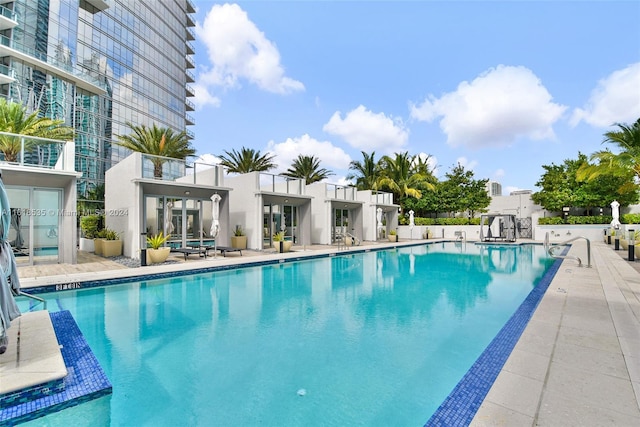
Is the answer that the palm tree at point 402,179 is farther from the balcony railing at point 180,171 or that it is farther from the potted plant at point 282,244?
the balcony railing at point 180,171

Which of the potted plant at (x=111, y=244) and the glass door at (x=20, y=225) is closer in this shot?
the glass door at (x=20, y=225)

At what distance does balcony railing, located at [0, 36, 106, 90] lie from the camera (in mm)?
25859

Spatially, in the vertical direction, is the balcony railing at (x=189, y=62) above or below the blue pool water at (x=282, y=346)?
above

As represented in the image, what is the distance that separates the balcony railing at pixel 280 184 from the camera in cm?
1768

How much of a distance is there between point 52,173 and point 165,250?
4.42 metres

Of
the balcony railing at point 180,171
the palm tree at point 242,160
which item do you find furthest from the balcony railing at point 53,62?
the balcony railing at point 180,171

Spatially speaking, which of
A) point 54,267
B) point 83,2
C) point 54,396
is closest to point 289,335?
point 54,396

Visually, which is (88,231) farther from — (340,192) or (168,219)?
(340,192)

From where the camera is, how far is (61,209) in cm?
1157

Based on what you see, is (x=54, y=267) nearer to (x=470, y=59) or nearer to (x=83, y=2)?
(x=470, y=59)

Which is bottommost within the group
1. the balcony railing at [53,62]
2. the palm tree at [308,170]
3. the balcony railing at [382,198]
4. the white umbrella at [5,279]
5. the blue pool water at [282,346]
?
the blue pool water at [282,346]

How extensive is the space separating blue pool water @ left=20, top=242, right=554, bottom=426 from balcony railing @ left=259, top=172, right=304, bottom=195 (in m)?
8.90

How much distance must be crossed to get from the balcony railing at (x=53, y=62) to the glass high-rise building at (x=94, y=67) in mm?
83

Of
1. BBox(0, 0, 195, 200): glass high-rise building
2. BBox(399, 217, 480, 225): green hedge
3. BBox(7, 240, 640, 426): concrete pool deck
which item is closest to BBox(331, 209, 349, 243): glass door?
BBox(399, 217, 480, 225): green hedge
